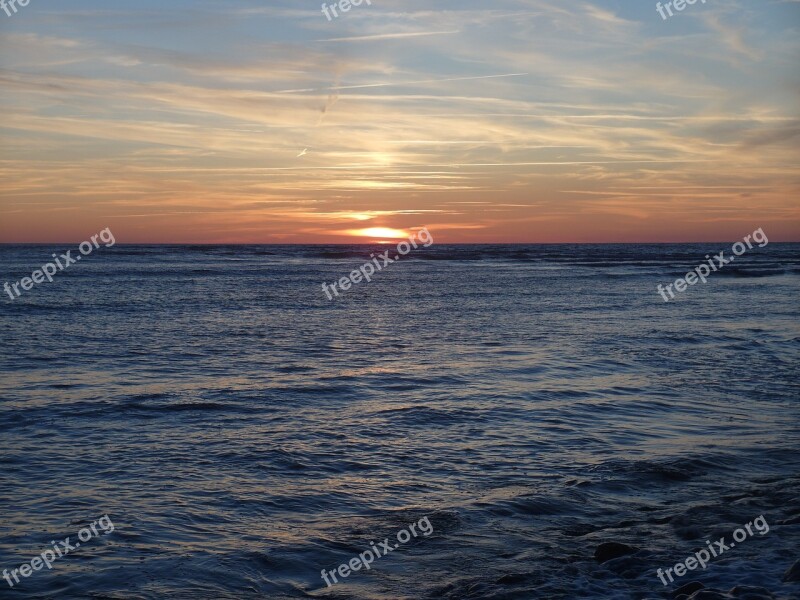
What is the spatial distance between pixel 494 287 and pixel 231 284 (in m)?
18.6

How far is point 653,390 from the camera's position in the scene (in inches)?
652

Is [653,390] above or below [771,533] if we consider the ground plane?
below

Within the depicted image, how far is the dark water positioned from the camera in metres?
7.47

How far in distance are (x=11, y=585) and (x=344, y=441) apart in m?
5.89

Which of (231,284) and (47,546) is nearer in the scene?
(47,546)

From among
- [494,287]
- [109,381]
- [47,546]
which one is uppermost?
[47,546]

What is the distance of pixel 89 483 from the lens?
998cm

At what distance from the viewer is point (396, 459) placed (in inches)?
448

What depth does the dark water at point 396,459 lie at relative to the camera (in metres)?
Answer: 7.47

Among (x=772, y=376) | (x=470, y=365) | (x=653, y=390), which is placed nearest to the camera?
(x=653, y=390)

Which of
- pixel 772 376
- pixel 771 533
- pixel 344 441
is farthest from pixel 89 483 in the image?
pixel 772 376

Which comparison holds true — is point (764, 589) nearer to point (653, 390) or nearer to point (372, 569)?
point (372, 569)

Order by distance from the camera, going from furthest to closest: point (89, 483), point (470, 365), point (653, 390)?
point (470, 365) < point (653, 390) < point (89, 483)

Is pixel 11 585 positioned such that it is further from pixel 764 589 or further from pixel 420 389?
pixel 420 389
